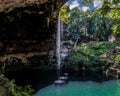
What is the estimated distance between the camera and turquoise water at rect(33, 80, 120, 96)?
19.7m

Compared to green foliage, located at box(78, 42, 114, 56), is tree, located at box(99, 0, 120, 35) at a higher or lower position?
higher

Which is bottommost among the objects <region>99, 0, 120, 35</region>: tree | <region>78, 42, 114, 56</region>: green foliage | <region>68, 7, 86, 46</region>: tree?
<region>78, 42, 114, 56</region>: green foliage

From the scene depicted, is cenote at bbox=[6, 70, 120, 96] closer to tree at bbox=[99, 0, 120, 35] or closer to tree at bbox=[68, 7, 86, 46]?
tree at bbox=[99, 0, 120, 35]

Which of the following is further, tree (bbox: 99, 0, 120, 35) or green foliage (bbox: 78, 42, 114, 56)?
green foliage (bbox: 78, 42, 114, 56)

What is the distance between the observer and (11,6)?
845 cm

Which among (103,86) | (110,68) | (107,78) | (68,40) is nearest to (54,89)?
(103,86)

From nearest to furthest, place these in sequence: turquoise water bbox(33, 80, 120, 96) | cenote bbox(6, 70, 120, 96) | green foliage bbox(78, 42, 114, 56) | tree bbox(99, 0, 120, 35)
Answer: tree bbox(99, 0, 120, 35) → turquoise water bbox(33, 80, 120, 96) → cenote bbox(6, 70, 120, 96) → green foliage bbox(78, 42, 114, 56)

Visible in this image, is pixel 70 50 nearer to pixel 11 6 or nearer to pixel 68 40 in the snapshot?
pixel 68 40

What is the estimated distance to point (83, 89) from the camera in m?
21.5

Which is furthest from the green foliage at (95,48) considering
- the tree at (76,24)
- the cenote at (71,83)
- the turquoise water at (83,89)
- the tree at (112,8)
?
the tree at (112,8)

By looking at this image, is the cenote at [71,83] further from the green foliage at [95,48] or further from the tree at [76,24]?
the tree at [76,24]

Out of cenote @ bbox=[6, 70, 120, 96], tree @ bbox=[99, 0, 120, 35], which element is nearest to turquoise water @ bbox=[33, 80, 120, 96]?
cenote @ bbox=[6, 70, 120, 96]

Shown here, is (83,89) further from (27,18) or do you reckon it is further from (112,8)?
(112,8)

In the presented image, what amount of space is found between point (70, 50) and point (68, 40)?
7340 mm
